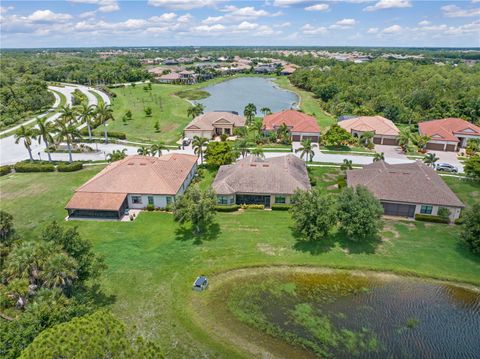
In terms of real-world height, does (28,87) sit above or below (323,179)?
above

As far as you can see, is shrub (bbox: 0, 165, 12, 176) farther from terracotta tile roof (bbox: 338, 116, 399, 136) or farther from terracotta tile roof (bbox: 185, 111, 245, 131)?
terracotta tile roof (bbox: 338, 116, 399, 136)

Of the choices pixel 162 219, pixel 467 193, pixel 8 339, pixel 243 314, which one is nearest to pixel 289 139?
pixel 467 193

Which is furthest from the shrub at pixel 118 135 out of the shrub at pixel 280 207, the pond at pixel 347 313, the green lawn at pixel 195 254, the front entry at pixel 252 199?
the pond at pixel 347 313

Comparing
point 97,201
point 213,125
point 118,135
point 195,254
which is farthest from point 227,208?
point 118,135

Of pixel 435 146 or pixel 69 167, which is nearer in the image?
pixel 69 167

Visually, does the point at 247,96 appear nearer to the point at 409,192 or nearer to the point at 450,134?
the point at 450,134

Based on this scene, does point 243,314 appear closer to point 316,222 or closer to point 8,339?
point 316,222
